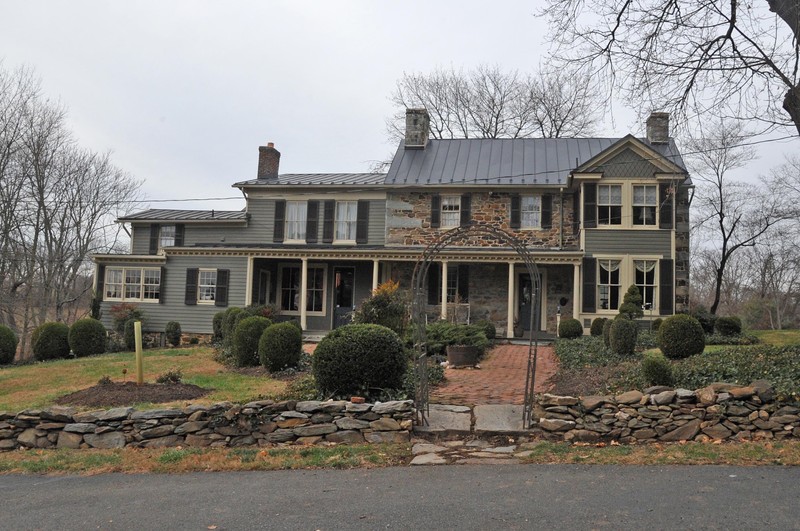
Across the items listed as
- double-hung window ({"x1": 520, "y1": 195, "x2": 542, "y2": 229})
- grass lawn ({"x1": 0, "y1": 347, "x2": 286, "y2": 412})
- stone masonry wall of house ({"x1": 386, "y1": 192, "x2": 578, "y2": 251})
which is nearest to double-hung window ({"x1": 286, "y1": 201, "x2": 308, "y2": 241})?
stone masonry wall of house ({"x1": 386, "y1": 192, "x2": 578, "y2": 251})

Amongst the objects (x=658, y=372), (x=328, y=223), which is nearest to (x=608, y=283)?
(x=328, y=223)

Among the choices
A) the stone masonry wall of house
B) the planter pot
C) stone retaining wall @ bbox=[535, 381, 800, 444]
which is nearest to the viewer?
stone retaining wall @ bbox=[535, 381, 800, 444]

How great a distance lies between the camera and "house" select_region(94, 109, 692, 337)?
18609 millimetres

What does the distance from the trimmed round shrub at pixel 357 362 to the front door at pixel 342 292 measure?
13.4m

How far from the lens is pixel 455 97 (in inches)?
1268

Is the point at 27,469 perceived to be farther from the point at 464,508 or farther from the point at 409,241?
the point at 409,241

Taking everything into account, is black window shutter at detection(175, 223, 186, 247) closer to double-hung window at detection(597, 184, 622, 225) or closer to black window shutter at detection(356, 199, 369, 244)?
black window shutter at detection(356, 199, 369, 244)

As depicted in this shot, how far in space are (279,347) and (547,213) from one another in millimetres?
11836

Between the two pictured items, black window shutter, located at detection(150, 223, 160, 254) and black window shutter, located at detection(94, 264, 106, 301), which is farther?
black window shutter, located at detection(150, 223, 160, 254)

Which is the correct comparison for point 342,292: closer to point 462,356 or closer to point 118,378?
point 462,356

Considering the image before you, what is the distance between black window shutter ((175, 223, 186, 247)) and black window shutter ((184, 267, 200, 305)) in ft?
5.90

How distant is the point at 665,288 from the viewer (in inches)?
717

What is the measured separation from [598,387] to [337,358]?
3783mm

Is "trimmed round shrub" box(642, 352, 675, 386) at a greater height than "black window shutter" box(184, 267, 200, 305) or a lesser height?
lesser
